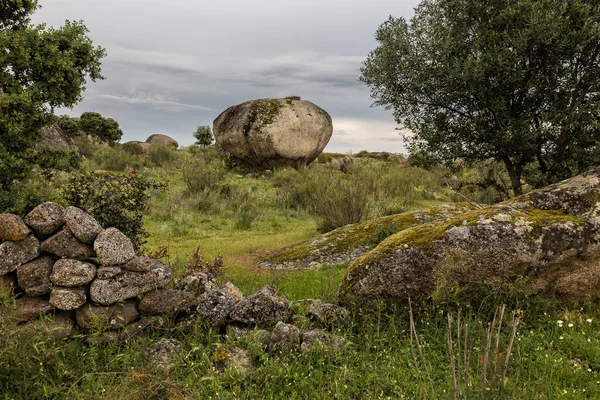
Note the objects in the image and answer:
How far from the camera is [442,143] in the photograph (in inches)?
431

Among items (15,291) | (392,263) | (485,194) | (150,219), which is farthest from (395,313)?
(485,194)

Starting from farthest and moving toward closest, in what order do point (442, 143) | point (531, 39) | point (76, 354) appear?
point (442, 143) < point (531, 39) < point (76, 354)

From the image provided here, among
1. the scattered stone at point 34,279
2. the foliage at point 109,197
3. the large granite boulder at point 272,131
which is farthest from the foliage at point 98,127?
the scattered stone at point 34,279

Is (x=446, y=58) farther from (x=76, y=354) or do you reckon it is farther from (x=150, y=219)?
(x=150, y=219)

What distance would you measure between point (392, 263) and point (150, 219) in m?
13.1

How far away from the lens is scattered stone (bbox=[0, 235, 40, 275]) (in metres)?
5.00

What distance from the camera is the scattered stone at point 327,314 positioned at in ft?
18.7

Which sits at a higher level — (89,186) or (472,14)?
(472,14)

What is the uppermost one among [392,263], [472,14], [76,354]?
[472,14]

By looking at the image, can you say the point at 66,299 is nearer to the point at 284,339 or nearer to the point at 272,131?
the point at 284,339

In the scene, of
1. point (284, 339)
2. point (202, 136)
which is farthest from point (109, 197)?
point (202, 136)

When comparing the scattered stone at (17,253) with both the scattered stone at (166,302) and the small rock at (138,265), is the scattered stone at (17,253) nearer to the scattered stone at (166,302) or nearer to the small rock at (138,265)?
the small rock at (138,265)

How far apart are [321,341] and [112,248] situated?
112 inches

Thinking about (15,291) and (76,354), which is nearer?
(76,354)
